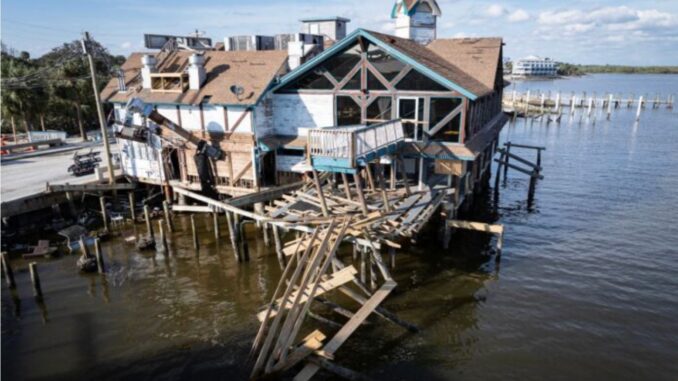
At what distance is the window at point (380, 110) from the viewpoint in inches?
901

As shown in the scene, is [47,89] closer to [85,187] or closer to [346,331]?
[85,187]

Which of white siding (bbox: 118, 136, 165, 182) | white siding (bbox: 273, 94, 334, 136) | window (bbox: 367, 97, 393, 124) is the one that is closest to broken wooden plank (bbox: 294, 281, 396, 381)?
window (bbox: 367, 97, 393, 124)

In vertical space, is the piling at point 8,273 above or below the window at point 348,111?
below

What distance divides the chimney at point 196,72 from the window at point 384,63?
1060 cm

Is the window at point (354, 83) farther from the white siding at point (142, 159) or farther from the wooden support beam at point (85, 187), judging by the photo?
the wooden support beam at point (85, 187)

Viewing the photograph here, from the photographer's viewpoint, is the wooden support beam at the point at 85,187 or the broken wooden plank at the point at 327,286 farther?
the wooden support beam at the point at 85,187

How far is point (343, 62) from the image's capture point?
22922mm

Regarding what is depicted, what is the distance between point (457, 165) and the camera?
2159 cm

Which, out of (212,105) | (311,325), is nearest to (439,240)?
(311,325)

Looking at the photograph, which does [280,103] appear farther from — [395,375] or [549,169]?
[549,169]

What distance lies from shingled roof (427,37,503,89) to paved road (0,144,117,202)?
2495 cm

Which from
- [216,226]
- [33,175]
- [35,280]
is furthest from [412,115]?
[33,175]

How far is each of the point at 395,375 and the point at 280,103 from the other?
16.5m

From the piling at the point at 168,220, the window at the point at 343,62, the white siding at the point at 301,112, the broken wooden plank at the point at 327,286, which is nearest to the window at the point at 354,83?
the window at the point at 343,62
